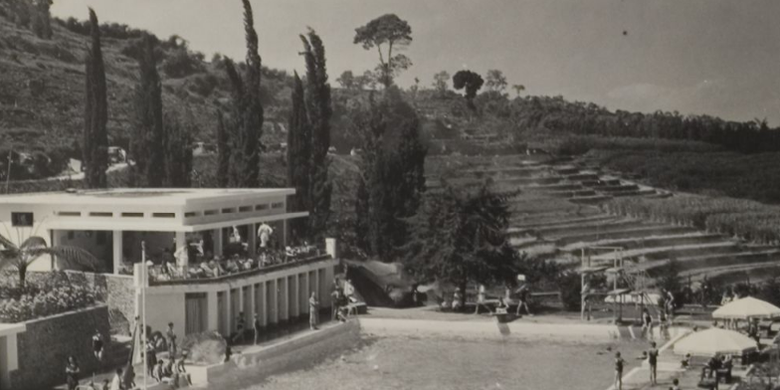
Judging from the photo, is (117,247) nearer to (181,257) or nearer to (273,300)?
(181,257)

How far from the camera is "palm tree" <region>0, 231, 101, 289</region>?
3450cm

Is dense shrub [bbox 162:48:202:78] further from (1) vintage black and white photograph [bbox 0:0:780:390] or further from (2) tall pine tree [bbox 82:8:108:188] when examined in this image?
(2) tall pine tree [bbox 82:8:108:188]

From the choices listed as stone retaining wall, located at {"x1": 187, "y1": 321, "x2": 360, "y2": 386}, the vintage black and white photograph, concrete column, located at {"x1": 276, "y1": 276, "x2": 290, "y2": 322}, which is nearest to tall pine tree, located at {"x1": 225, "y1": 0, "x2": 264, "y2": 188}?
the vintage black and white photograph

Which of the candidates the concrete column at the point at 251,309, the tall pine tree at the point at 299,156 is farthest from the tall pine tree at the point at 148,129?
the concrete column at the point at 251,309

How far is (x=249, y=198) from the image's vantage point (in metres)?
43.2

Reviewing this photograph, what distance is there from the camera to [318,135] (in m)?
53.5

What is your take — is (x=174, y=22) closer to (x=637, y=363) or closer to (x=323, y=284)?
(x=323, y=284)

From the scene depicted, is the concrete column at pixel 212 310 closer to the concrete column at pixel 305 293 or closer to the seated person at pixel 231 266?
the seated person at pixel 231 266

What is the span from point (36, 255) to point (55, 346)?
513cm

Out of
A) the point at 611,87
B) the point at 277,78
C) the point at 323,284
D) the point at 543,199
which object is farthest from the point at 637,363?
the point at 277,78

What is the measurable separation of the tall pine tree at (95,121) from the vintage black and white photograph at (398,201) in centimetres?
10

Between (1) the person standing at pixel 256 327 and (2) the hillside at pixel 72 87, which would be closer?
(1) the person standing at pixel 256 327

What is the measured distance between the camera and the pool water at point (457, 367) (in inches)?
1320

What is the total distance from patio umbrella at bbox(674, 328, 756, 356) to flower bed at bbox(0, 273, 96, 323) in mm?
16494
